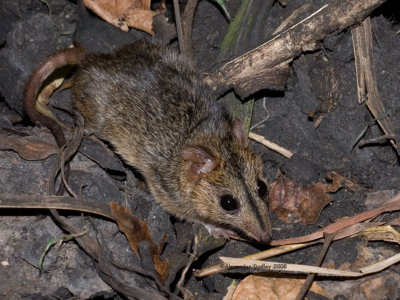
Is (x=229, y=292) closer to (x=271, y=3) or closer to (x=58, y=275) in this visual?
(x=58, y=275)

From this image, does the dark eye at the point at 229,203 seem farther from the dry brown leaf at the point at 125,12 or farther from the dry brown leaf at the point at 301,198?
the dry brown leaf at the point at 125,12

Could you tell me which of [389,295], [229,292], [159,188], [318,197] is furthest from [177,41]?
[389,295]

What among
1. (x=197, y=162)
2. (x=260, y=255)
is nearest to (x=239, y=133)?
(x=197, y=162)

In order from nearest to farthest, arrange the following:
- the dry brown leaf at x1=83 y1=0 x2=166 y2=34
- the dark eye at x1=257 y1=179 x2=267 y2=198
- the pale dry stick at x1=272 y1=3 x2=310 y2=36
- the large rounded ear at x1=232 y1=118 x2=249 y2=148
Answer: the dark eye at x1=257 y1=179 x2=267 y2=198
the large rounded ear at x1=232 y1=118 x2=249 y2=148
the pale dry stick at x1=272 y1=3 x2=310 y2=36
the dry brown leaf at x1=83 y1=0 x2=166 y2=34

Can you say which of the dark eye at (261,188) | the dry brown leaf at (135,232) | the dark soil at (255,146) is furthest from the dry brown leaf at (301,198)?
the dry brown leaf at (135,232)

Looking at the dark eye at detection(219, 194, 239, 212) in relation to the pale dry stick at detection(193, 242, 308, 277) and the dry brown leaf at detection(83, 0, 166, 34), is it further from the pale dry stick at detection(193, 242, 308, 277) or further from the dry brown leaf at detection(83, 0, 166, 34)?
the dry brown leaf at detection(83, 0, 166, 34)

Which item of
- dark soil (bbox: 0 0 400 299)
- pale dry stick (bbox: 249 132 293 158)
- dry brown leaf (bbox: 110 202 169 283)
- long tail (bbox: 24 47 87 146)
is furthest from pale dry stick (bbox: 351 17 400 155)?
long tail (bbox: 24 47 87 146)

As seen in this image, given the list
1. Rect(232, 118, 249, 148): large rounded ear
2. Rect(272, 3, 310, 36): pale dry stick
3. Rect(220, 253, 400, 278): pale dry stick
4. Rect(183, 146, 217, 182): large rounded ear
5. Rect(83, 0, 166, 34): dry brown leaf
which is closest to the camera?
Rect(220, 253, 400, 278): pale dry stick
